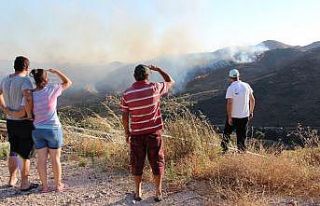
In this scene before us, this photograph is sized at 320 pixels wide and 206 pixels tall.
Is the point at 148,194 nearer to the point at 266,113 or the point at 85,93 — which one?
the point at 266,113

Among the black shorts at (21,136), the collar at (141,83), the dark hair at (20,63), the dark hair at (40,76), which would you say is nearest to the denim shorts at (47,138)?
the black shorts at (21,136)

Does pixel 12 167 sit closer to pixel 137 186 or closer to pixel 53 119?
pixel 53 119

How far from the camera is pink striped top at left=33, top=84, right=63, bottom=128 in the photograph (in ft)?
21.2

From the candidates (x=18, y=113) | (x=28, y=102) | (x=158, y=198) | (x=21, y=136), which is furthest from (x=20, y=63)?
(x=158, y=198)

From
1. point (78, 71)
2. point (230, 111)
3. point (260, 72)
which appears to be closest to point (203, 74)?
point (260, 72)

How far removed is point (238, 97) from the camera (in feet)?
29.9

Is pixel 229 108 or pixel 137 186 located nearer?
pixel 137 186

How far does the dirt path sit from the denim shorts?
0.63m

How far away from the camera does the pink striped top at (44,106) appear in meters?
6.46

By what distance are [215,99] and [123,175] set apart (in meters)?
52.0

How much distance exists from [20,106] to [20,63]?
0.53 m

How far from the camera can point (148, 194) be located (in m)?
6.59

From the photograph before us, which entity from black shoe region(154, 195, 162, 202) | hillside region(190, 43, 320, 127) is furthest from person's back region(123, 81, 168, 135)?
hillside region(190, 43, 320, 127)

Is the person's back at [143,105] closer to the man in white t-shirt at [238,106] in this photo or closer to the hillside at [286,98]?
the man in white t-shirt at [238,106]
